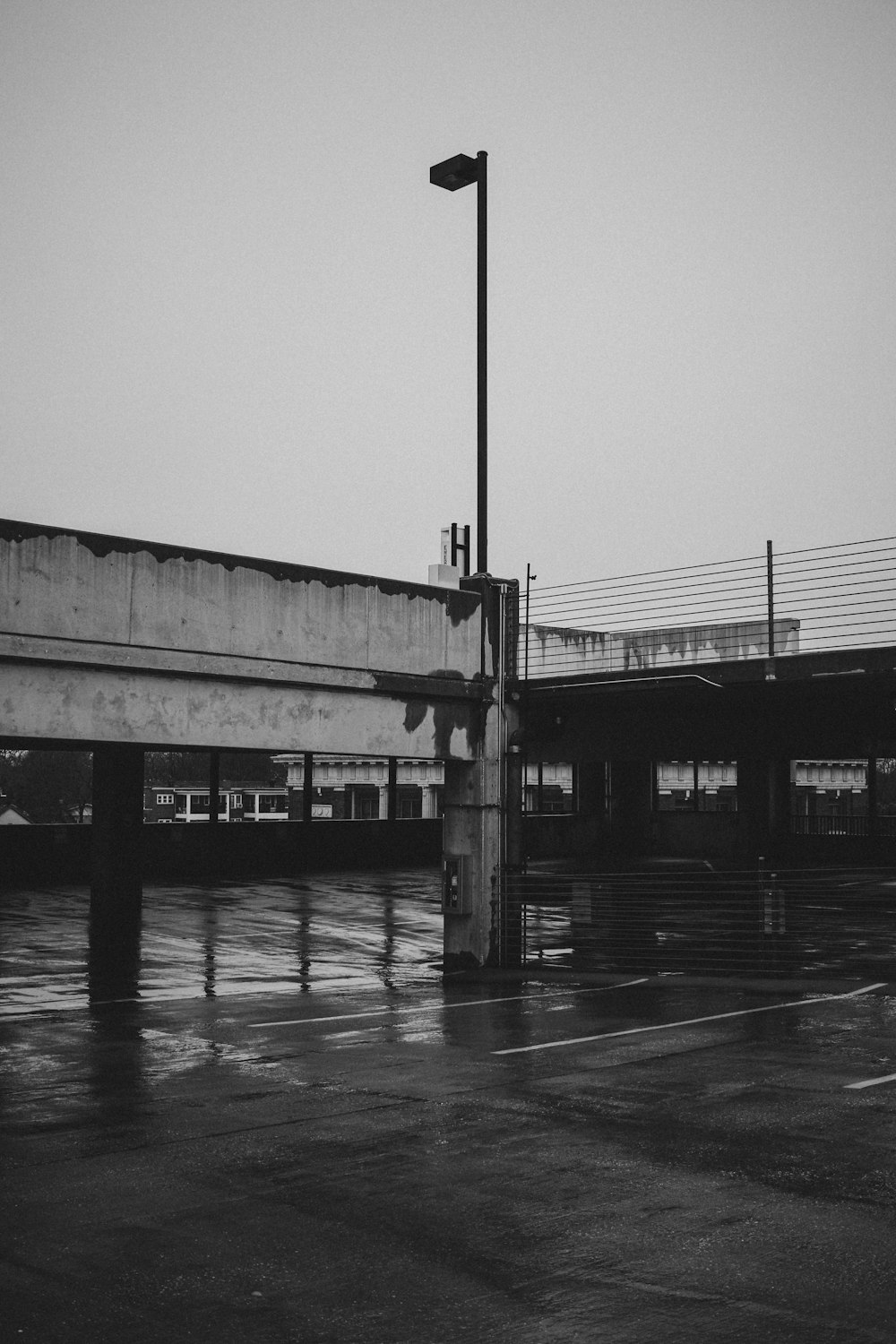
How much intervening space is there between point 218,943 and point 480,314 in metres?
12.9

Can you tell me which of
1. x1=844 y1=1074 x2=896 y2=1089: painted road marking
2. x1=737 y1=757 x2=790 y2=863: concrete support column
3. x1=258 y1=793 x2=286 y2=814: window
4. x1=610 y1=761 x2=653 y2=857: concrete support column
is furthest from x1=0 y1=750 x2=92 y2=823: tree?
x1=844 y1=1074 x2=896 y2=1089: painted road marking

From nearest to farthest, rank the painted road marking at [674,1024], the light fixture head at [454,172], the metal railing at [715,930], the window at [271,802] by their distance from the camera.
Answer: the painted road marking at [674,1024], the light fixture head at [454,172], the metal railing at [715,930], the window at [271,802]

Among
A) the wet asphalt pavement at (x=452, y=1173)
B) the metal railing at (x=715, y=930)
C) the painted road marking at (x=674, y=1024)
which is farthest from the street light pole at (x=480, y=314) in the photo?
the painted road marking at (x=674, y=1024)

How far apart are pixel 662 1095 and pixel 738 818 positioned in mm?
37659

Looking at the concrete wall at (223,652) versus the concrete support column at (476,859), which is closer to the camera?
the concrete wall at (223,652)

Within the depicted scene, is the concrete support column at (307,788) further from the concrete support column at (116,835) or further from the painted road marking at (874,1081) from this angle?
the painted road marking at (874,1081)

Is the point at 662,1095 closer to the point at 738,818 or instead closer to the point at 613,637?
the point at 738,818

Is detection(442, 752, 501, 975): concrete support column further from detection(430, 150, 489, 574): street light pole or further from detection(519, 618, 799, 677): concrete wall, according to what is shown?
detection(519, 618, 799, 677): concrete wall

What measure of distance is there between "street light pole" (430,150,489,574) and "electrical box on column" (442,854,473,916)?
480 centimetres

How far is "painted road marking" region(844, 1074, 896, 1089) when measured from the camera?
1065cm

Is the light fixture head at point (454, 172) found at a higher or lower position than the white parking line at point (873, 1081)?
higher

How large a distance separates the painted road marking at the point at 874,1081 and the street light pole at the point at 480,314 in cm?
1151

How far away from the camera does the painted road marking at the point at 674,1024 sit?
12867 millimetres

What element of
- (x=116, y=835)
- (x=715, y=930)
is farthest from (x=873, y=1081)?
(x=116, y=835)
